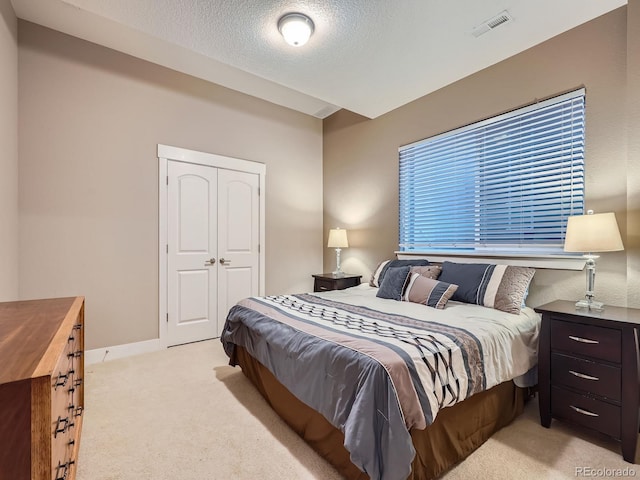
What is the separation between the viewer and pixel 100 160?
10.4ft

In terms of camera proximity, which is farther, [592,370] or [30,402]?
[592,370]

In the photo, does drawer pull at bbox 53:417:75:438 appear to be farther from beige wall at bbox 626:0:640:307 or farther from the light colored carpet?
beige wall at bbox 626:0:640:307

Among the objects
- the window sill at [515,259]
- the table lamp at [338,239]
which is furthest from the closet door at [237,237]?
the window sill at [515,259]

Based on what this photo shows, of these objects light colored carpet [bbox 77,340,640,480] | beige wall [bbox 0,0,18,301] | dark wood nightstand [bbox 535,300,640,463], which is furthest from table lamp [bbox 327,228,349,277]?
beige wall [bbox 0,0,18,301]

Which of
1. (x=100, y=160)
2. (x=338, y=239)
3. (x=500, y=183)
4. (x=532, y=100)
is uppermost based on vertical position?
(x=532, y=100)

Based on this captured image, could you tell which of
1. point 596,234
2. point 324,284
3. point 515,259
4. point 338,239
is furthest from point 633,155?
point 324,284

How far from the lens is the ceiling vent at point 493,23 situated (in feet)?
7.52

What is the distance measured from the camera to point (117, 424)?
2076 mm

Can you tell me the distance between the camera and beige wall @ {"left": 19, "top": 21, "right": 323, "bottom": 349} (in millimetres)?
2881

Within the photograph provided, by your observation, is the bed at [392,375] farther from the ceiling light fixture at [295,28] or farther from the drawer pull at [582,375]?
the ceiling light fixture at [295,28]

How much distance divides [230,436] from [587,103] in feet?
11.1

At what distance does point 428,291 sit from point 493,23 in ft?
6.80

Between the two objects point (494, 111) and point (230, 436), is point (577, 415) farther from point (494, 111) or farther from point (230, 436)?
point (494, 111)
